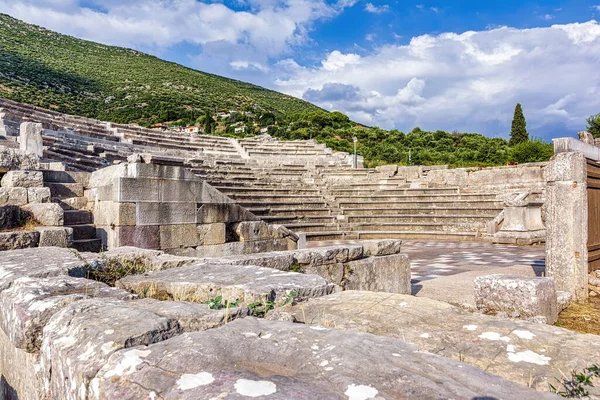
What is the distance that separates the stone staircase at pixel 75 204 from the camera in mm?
5465

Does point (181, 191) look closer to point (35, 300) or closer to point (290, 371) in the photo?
point (35, 300)

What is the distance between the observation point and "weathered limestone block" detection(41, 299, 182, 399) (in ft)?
4.47

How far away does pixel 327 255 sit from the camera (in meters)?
4.26

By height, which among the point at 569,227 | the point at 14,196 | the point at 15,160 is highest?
the point at 15,160

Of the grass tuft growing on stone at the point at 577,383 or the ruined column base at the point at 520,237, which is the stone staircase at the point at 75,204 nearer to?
the grass tuft growing on stone at the point at 577,383

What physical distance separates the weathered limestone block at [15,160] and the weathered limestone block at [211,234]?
2611mm

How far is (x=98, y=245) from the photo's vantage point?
549 centimetres

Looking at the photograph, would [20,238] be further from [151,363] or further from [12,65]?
[12,65]

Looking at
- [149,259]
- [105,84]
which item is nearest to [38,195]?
[149,259]

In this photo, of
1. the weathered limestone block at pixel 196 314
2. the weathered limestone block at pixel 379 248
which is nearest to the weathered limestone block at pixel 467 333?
the weathered limestone block at pixel 196 314

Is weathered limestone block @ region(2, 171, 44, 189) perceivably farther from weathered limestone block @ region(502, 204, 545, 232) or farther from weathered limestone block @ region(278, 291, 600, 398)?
weathered limestone block @ region(502, 204, 545, 232)

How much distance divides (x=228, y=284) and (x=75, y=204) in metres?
4.54

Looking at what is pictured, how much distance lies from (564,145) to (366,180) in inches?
514

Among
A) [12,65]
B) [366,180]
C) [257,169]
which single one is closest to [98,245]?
[257,169]
